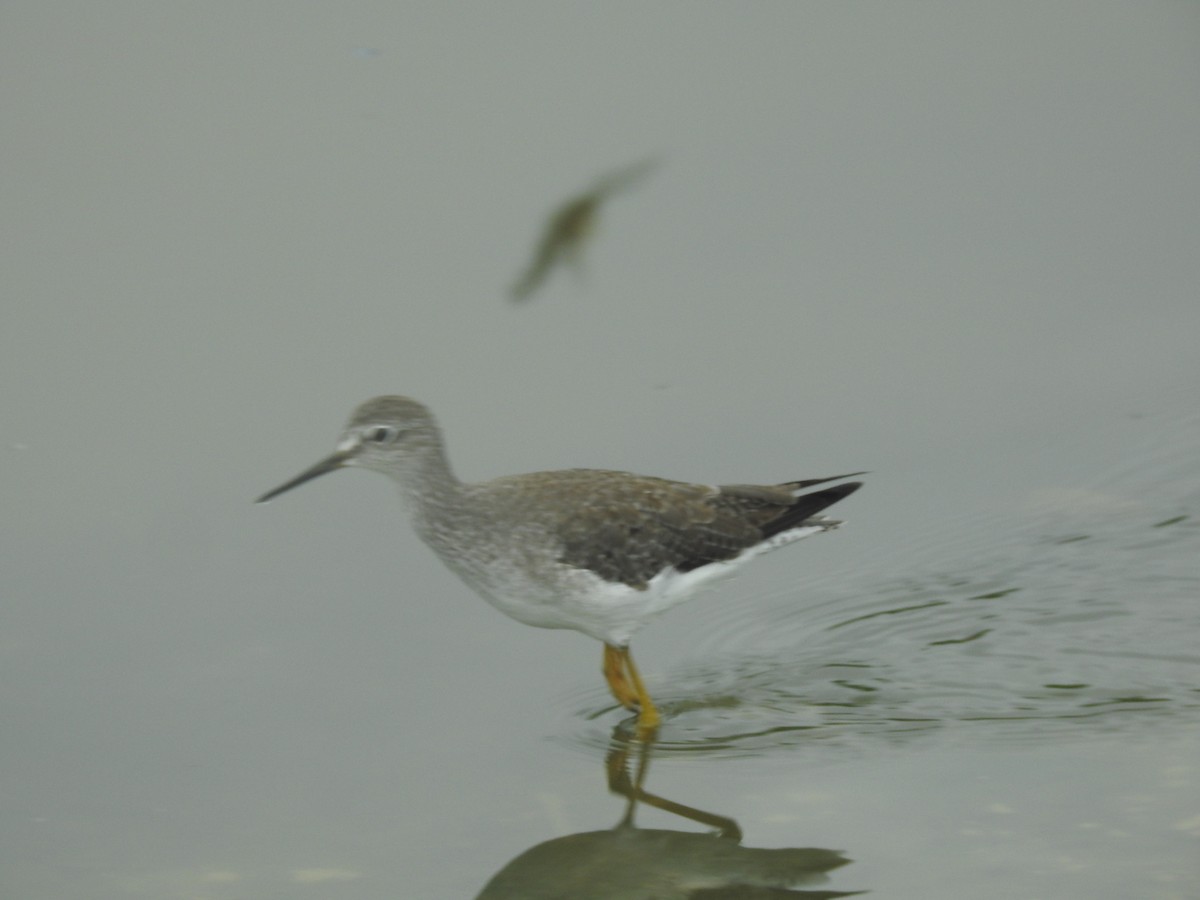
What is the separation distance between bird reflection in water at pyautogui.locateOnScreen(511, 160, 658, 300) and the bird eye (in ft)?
9.76

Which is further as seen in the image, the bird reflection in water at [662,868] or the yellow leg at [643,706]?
the yellow leg at [643,706]

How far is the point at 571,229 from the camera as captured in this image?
1099 centimetres

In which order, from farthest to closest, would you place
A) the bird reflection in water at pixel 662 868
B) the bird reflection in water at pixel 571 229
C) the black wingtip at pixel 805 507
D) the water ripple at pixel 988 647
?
the bird reflection in water at pixel 571 229 < the black wingtip at pixel 805 507 < the water ripple at pixel 988 647 < the bird reflection in water at pixel 662 868

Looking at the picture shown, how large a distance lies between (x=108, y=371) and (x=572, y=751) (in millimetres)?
4157

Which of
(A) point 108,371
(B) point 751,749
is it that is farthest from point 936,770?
(A) point 108,371

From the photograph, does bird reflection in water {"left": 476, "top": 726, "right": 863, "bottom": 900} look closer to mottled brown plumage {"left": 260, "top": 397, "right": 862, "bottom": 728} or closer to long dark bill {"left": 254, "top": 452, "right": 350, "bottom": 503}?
mottled brown plumage {"left": 260, "top": 397, "right": 862, "bottom": 728}

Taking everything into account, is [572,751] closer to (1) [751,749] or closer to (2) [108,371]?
(1) [751,749]

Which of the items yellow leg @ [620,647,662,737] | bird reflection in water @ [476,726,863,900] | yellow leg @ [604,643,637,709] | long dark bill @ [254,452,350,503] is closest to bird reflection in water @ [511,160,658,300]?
long dark bill @ [254,452,350,503]

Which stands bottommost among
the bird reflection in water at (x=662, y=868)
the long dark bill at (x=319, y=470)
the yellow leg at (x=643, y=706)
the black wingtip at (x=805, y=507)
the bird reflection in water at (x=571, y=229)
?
the bird reflection in water at (x=662, y=868)

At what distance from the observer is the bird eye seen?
24.9 ft

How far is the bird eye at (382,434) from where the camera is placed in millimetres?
7598

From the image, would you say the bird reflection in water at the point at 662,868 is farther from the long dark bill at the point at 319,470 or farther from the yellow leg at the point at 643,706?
the long dark bill at the point at 319,470

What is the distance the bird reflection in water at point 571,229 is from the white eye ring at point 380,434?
297 cm

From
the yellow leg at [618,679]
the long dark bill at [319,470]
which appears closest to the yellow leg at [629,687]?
the yellow leg at [618,679]
